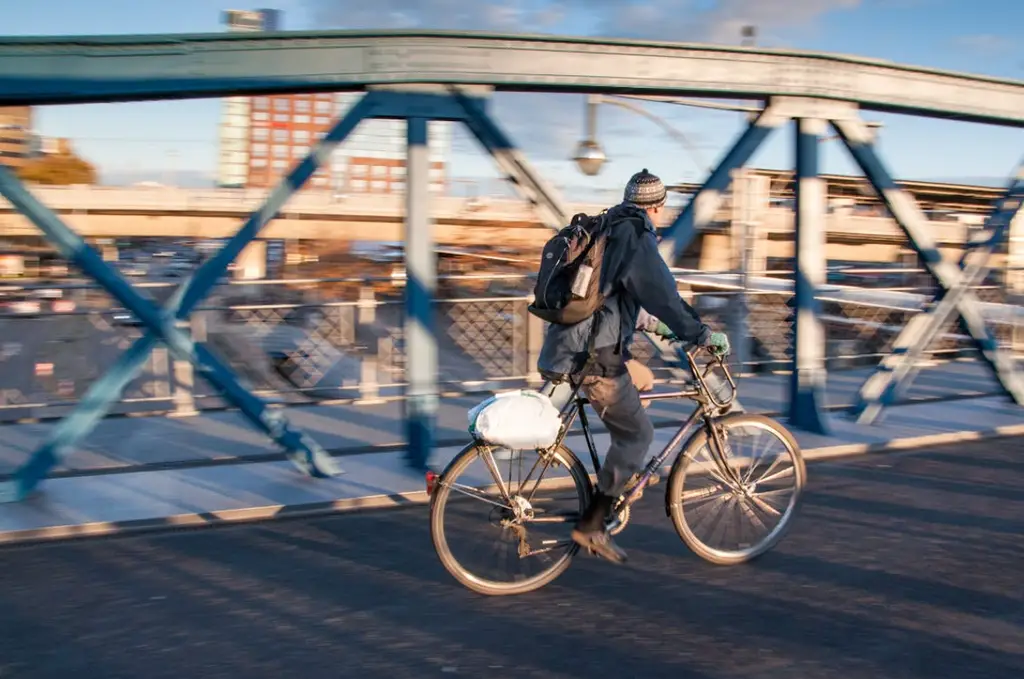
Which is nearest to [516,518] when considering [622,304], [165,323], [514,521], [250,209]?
[514,521]

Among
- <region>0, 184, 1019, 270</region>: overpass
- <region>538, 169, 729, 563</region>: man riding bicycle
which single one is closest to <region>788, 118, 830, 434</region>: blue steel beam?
<region>538, 169, 729, 563</region>: man riding bicycle

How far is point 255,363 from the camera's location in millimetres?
9805

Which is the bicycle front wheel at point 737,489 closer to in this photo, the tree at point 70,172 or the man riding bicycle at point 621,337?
the man riding bicycle at point 621,337

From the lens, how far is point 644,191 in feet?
15.1

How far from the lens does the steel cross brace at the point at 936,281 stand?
26.4ft

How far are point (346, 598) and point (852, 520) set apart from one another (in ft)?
9.25

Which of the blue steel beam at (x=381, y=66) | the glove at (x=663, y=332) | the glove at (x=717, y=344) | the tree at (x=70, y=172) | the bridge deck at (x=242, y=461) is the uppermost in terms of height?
the tree at (x=70, y=172)

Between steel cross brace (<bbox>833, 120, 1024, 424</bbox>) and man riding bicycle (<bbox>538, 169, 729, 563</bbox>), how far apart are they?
4.00 m

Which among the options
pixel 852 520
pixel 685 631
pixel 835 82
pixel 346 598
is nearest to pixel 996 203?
pixel 835 82

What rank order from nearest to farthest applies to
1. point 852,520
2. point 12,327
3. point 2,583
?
point 2,583, point 852,520, point 12,327

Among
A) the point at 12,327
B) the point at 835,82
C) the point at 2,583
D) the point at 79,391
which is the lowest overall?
the point at 2,583

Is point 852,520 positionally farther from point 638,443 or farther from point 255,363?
point 255,363

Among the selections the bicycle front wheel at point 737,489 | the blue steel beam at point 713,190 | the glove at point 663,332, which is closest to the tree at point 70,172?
the blue steel beam at point 713,190

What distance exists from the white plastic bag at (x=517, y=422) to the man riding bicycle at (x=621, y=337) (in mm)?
176
